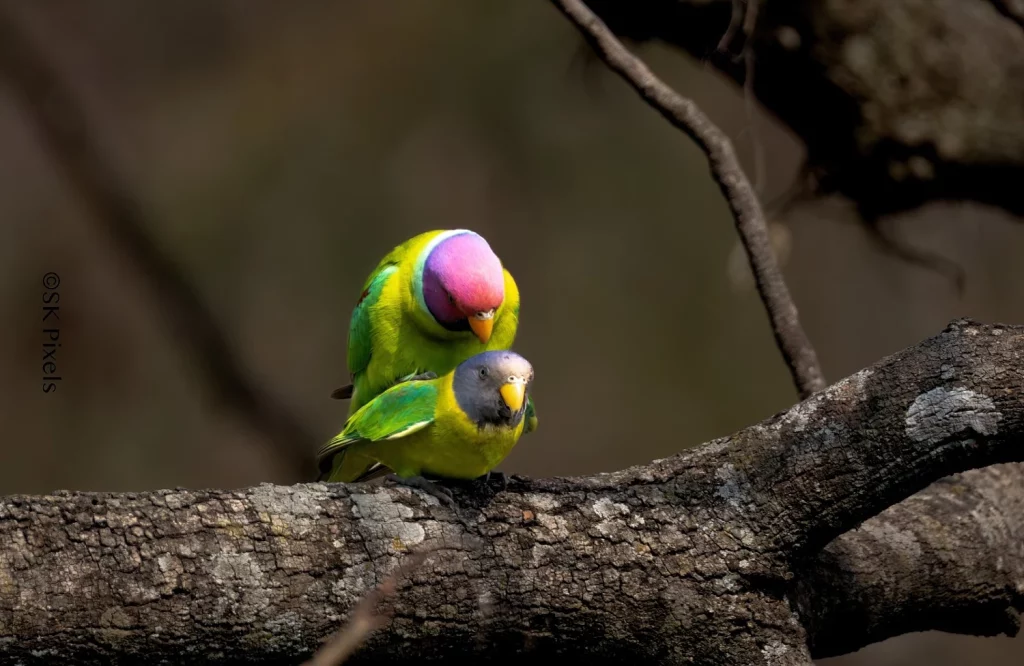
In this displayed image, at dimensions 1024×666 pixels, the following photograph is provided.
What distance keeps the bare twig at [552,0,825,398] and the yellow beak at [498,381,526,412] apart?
1130mm

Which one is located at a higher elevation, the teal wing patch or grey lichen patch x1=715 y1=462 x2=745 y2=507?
the teal wing patch

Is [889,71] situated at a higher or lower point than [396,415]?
higher

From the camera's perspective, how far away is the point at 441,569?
5.53 ft

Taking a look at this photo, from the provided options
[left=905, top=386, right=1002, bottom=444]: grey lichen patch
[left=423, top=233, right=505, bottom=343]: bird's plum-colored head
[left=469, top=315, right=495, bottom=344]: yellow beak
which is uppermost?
[left=423, top=233, right=505, bottom=343]: bird's plum-colored head

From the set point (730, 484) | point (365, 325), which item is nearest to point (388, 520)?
point (730, 484)

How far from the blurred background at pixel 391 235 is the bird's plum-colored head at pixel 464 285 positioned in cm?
164

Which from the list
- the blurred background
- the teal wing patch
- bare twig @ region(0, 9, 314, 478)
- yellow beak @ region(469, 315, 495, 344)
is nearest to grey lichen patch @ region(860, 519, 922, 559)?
yellow beak @ region(469, 315, 495, 344)

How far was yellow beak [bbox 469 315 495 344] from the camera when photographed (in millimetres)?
2270

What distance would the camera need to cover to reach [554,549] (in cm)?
176

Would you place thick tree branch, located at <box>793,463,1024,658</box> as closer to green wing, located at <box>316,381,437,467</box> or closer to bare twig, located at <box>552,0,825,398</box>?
bare twig, located at <box>552,0,825,398</box>

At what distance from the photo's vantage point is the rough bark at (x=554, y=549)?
58.2 inches

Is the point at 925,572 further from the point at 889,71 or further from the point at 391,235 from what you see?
the point at 391,235

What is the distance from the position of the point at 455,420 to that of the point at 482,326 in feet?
1.37

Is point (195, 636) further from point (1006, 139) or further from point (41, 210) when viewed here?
point (1006, 139)
